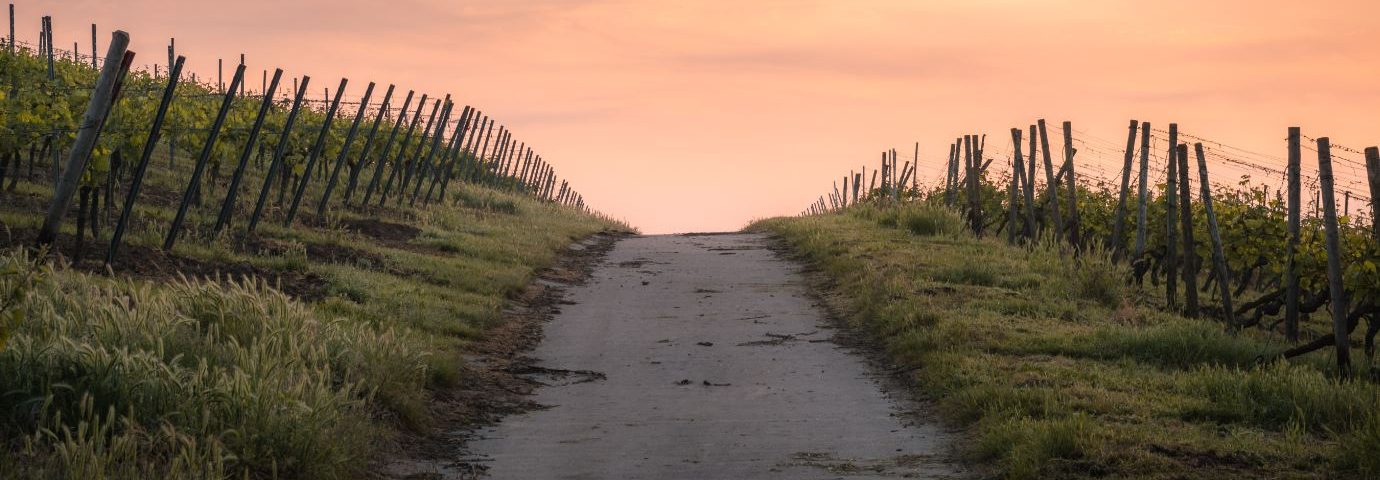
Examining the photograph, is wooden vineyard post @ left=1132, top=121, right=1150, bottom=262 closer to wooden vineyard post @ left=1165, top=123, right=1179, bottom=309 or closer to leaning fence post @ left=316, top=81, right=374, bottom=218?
wooden vineyard post @ left=1165, top=123, right=1179, bottom=309

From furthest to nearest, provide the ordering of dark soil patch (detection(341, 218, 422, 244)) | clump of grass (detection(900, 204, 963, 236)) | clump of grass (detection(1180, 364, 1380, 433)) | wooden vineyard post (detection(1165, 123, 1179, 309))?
clump of grass (detection(900, 204, 963, 236)), dark soil patch (detection(341, 218, 422, 244)), wooden vineyard post (detection(1165, 123, 1179, 309)), clump of grass (detection(1180, 364, 1380, 433))

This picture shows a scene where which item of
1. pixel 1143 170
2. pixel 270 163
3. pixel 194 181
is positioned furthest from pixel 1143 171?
pixel 270 163

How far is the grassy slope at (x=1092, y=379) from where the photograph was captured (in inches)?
324

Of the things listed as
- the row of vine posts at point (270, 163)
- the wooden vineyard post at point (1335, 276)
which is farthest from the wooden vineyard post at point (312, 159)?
the wooden vineyard post at point (1335, 276)

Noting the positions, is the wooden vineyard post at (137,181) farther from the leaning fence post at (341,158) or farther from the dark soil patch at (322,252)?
the leaning fence post at (341,158)

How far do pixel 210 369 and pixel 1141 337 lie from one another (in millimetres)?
8022

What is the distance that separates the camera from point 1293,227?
14453 millimetres

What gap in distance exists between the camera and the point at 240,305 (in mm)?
10461

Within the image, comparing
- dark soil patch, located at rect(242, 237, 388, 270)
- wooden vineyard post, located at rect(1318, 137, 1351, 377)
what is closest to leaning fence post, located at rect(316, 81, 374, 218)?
dark soil patch, located at rect(242, 237, 388, 270)

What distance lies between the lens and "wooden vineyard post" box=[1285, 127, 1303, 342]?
13.2 m

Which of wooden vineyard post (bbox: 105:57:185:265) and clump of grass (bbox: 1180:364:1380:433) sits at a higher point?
wooden vineyard post (bbox: 105:57:185:265)

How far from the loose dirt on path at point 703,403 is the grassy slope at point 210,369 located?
0.78 m

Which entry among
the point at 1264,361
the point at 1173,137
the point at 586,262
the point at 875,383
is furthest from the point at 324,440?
the point at 586,262

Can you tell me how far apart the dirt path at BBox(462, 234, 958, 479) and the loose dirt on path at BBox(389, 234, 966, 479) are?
15mm
